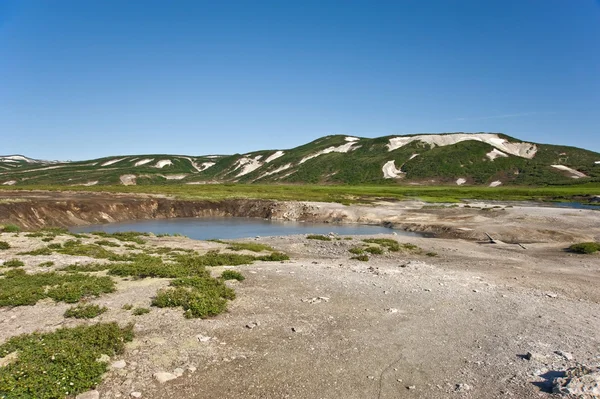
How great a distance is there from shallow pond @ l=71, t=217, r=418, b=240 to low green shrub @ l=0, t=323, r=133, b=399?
37.7 meters

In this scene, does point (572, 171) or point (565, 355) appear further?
point (572, 171)

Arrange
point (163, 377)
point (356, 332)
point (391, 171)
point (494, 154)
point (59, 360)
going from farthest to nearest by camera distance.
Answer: point (494, 154), point (391, 171), point (356, 332), point (163, 377), point (59, 360)

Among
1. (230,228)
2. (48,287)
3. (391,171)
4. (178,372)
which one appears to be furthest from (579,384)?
(391,171)

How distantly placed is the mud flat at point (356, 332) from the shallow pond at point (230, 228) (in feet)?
92.4

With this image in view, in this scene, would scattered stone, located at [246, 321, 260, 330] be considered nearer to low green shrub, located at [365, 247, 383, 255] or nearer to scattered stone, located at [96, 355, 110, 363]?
scattered stone, located at [96, 355, 110, 363]

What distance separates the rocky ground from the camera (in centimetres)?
986

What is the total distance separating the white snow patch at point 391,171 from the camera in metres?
175

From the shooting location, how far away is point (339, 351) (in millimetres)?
11773

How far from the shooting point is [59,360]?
383 inches

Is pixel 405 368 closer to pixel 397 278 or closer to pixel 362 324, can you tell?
pixel 362 324

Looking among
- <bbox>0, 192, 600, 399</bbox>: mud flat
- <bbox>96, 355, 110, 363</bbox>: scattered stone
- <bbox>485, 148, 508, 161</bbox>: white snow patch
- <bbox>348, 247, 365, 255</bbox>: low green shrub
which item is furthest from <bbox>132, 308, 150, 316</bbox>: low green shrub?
<bbox>485, 148, 508, 161</bbox>: white snow patch

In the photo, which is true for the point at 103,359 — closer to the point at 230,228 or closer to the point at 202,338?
the point at 202,338

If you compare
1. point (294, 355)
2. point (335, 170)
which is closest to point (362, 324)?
point (294, 355)

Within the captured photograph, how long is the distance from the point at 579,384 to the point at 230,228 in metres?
52.1
